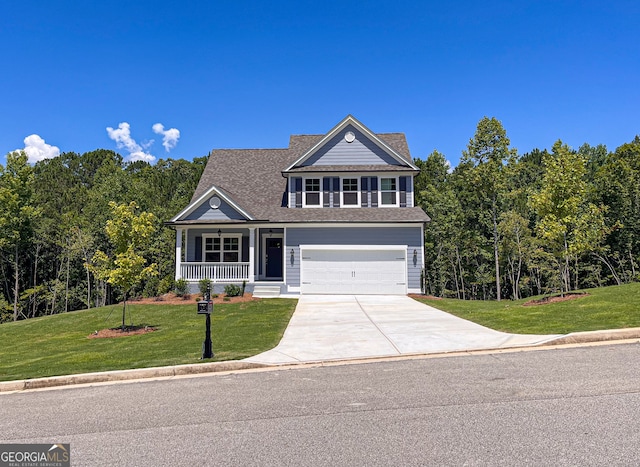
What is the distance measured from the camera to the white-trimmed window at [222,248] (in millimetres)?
23812

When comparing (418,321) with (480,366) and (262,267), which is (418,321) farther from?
(262,267)

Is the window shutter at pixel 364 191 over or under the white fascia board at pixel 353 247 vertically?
over

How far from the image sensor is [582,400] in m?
5.24

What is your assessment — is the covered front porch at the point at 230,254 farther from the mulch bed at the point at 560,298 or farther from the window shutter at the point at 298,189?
the mulch bed at the point at 560,298

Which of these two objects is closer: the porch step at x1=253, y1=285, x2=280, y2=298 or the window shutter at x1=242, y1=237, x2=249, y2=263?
the porch step at x1=253, y1=285, x2=280, y2=298

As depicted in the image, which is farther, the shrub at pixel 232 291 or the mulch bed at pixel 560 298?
the shrub at pixel 232 291

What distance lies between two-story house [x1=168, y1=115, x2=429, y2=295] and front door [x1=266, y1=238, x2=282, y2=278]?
6 cm

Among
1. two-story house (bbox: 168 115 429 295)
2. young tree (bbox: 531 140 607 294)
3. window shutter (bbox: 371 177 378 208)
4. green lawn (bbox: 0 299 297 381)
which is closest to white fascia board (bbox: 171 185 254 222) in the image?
two-story house (bbox: 168 115 429 295)

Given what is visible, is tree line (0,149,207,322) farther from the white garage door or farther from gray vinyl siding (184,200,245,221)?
the white garage door

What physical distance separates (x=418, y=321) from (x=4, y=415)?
33.8 feet

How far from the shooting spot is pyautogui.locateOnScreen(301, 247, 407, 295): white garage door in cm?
2219

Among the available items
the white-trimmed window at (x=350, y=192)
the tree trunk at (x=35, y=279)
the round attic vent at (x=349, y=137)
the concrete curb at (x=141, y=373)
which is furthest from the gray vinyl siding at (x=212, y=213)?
the tree trunk at (x=35, y=279)

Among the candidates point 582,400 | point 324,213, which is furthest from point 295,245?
point 582,400

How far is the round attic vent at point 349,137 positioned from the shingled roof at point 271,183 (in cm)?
173
